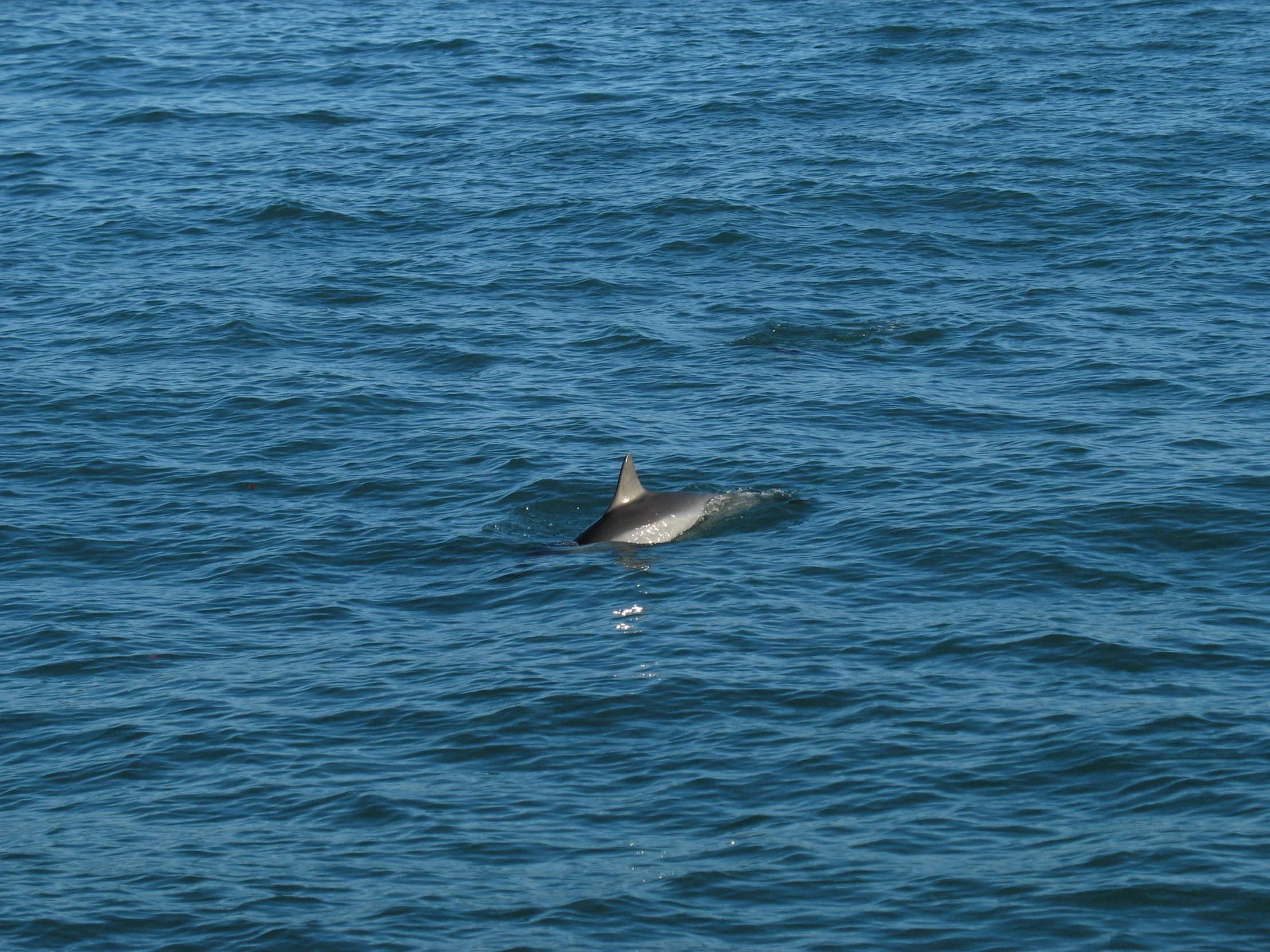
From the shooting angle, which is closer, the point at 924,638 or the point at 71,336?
the point at 924,638

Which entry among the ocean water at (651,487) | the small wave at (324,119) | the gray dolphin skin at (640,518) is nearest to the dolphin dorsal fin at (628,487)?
the gray dolphin skin at (640,518)

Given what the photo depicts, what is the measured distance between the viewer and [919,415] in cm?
3192

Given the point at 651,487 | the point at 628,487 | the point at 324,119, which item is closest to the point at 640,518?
the point at 628,487

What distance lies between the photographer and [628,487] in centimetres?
2652

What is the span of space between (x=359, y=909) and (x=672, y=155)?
3343 centimetres

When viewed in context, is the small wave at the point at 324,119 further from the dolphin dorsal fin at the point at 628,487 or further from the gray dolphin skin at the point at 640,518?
the dolphin dorsal fin at the point at 628,487

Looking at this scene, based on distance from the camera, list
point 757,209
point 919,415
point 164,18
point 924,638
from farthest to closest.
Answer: point 164,18 < point 757,209 < point 919,415 < point 924,638

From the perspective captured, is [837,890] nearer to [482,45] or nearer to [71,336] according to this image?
[71,336]

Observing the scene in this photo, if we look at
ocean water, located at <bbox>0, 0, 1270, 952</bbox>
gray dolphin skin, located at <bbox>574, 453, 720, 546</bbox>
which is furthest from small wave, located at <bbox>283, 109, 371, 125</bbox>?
gray dolphin skin, located at <bbox>574, 453, 720, 546</bbox>

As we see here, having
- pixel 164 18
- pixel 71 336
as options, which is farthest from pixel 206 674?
pixel 164 18

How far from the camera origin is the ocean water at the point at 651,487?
1859cm

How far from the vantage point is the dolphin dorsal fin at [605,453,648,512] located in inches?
1033

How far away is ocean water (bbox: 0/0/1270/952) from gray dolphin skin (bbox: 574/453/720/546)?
0.37m

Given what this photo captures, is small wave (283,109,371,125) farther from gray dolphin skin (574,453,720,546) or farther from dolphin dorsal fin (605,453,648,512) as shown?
dolphin dorsal fin (605,453,648,512)
